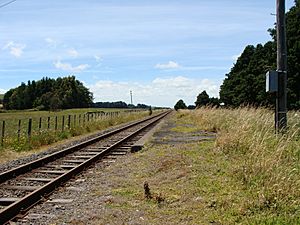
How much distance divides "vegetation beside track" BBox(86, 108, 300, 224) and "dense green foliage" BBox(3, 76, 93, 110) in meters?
129

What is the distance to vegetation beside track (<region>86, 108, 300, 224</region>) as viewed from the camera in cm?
607

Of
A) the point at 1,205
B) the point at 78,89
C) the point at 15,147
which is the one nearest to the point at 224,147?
the point at 1,205

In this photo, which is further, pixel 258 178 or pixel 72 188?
pixel 72 188

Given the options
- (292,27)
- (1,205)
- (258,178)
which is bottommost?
(1,205)

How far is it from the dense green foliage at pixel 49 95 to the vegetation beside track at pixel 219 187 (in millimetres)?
129354

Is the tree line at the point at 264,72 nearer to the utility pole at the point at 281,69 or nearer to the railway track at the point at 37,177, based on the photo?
the utility pole at the point at 281,69

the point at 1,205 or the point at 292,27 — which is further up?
the point at 292,27

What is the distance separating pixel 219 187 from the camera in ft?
25.3

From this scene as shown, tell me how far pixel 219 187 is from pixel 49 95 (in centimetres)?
14338

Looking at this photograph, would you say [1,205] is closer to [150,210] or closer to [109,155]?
[150,210]

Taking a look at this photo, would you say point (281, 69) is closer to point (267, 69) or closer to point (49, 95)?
point (267, 69)

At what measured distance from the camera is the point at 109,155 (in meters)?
15.3

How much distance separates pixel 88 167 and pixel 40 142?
807 cm

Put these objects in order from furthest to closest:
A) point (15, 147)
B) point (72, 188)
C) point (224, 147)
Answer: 1. point (15, 147)
2. point (224, 147)
3. point (72, 188)
